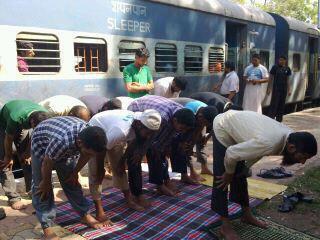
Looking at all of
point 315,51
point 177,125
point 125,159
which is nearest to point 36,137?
point 125,159

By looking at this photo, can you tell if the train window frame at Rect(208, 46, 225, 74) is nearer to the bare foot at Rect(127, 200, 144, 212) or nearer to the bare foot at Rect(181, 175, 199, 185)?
the bare foot at Rect(181, 175, 199, 185)

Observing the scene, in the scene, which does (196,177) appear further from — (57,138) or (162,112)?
(57,138)

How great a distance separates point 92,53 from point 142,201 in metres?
2.32

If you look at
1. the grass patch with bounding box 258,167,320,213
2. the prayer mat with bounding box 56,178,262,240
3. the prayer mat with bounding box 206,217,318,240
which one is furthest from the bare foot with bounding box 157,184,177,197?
the grass patch with bounding box 258,167,320,213

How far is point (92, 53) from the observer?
5.53m

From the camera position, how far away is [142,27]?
6199 millimetres

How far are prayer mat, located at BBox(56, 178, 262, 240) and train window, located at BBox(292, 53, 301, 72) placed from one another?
8353mm

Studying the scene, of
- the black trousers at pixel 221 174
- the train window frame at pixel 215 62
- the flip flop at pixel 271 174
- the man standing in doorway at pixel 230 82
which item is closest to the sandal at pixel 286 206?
the black trousers at pixel 221 174

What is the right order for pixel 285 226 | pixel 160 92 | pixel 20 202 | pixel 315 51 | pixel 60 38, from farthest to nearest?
pixel 315 51, pixel 160 92, pixel 60 38, pixel 20 202, pixel 285 226

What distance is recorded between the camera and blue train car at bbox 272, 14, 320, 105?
36.4ft

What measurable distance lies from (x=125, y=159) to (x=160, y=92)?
2.10m

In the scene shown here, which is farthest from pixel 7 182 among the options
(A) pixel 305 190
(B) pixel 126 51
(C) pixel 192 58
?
(C) pixel 192 58

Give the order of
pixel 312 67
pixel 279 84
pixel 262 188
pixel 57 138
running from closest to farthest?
pixel 57 138
pixel 262 188
pixel 279 84
pixel 312 67

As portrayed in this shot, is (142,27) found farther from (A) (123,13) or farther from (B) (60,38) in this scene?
(B) (60,38)
